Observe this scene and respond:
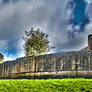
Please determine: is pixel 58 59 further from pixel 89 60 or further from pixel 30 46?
pixel 30 46

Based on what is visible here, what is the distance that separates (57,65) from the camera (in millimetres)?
16547

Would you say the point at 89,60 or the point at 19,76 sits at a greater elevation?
the point at 89,60

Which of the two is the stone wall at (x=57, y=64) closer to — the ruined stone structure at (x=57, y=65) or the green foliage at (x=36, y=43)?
the ruined stone structure at (x=57, y=65)

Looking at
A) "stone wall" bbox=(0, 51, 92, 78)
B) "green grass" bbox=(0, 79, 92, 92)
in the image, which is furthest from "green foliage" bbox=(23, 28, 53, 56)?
"green grass" bbox=(0, 79, 92, 92)

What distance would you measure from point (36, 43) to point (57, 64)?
22015mm

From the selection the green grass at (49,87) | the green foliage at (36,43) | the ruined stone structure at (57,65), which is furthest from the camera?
the green foliage at (36,43)

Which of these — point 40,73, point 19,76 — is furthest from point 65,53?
point 19,76

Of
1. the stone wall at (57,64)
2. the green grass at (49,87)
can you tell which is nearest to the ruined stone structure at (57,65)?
the stone wall at (57,64)

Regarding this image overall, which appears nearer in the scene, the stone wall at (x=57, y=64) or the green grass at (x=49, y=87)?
the green grass at (x=49, y=87)

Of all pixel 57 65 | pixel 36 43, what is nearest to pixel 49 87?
pixel 57 65

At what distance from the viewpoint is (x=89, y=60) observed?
15.0m

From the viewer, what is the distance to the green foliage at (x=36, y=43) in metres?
37.6

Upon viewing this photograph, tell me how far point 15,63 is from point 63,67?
8218 millimetres

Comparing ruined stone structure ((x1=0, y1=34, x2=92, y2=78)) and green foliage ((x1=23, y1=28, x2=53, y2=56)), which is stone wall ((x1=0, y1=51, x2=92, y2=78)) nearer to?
ruined stone structure ((x1=0, y1=34, x2=92, y2=78))
